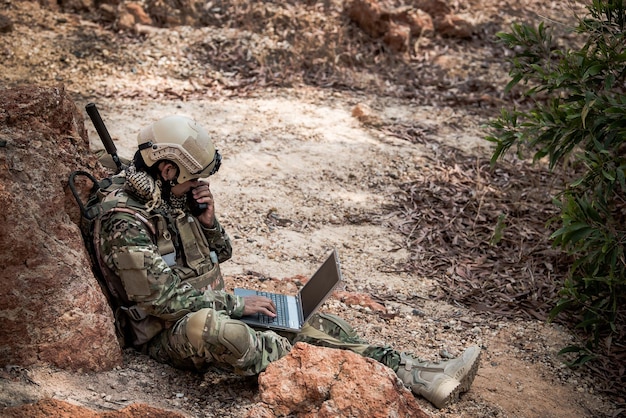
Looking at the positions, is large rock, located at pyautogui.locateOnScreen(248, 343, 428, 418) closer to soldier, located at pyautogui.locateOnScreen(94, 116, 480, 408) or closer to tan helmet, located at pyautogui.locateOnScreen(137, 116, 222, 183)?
soldier, located at pyautogui.locateOnScreen(94, 116, 480, 408)

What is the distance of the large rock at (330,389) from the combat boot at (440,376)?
666 mm

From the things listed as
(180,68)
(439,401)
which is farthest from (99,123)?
(180,68)

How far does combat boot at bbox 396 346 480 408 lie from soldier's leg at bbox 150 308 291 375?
0.87 metres

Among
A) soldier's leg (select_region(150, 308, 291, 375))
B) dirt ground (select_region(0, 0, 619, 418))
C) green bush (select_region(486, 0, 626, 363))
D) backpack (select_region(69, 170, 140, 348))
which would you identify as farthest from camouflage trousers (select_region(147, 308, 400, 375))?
green bush (select_region(486, 0, 626, 363))

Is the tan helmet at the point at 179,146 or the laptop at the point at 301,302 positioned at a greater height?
the tan helmet at the point at 179,146

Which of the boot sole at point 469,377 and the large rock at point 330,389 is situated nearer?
the large rock at point 330,389

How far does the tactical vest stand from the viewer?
3.65 meters

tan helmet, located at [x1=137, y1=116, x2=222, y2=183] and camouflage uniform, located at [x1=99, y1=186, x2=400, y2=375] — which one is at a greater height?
tan helmet, located at [x1=137, y1=116, x2=222, y2=183]

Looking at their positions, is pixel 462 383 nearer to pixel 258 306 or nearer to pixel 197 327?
pixel 258 306

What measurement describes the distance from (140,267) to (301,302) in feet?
3.73

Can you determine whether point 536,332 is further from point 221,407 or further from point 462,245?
point 221,407

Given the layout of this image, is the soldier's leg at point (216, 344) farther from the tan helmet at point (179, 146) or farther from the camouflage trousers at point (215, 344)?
the tan helmet at point (179, 146)

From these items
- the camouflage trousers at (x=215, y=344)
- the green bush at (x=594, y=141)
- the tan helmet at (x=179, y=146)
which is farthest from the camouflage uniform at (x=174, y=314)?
the green bush at (x=594, y=141)

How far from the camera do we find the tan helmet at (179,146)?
3660mm
